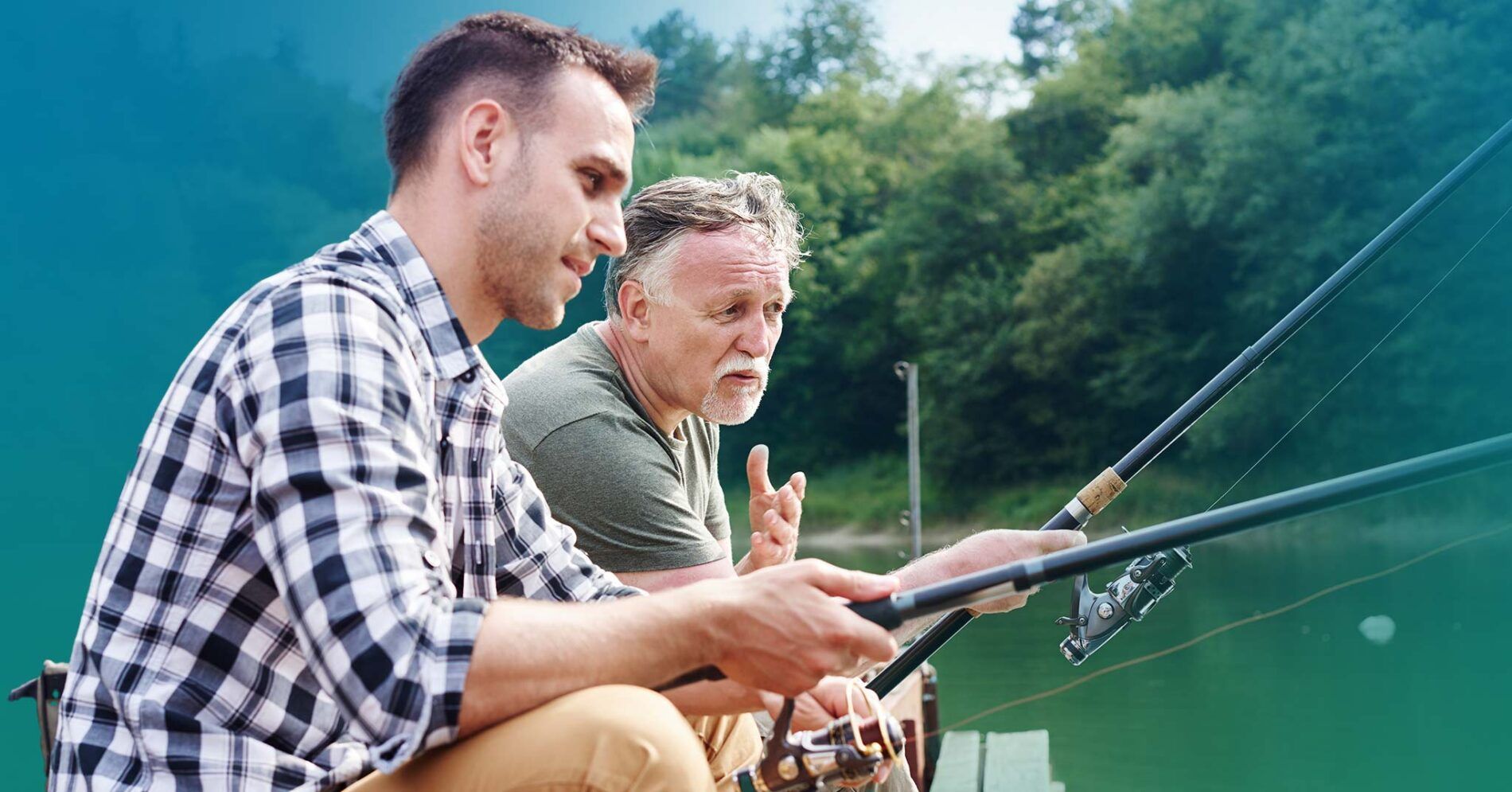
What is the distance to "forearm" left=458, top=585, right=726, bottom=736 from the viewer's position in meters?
1.15

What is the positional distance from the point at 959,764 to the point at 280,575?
361cm

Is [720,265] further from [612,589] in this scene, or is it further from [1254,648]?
[1254,648]

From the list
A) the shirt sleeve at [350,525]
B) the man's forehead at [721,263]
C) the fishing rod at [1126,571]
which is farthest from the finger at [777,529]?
the shirt sleeve at [350,525]

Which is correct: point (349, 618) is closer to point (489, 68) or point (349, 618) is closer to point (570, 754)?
point (570, 754)

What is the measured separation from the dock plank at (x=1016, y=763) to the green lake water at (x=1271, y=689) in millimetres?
1371

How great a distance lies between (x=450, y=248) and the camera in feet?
4.71

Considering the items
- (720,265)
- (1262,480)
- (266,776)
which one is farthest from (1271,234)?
(266,776)

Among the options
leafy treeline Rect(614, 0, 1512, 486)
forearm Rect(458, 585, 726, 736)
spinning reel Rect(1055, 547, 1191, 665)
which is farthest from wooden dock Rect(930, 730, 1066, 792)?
leafy treeline Rect(614, 0, 1512, 486)

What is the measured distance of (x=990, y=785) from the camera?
3.98 metres

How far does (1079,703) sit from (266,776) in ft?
25.2

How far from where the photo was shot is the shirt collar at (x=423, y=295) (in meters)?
1.37

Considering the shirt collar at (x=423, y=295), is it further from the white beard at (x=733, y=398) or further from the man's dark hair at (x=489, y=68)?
the white beard at (x=733, y=398)

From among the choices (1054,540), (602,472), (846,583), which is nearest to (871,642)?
(846,583)

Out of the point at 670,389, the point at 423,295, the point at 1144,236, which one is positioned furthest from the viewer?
the point at 1144,236
